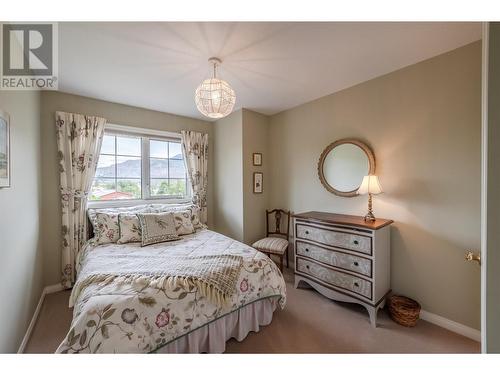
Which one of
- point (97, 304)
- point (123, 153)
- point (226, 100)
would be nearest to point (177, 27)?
point (226, 100)

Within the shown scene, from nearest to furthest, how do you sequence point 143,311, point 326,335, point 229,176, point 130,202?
point 143,311 → point 326,335 → point 130,202 → point 229,176

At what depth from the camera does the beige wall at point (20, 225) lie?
51.1 inches

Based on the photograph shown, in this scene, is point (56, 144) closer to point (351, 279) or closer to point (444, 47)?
point (351, 279)

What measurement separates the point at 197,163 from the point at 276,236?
1781mm

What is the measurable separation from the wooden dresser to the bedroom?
2cm

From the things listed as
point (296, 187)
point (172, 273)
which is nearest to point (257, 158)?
point (296, 187)

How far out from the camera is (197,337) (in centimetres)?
143

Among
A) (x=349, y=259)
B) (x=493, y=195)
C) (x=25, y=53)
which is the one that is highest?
(x=25, y=53)

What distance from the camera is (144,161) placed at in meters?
3.07

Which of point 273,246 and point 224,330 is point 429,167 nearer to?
point 273,246

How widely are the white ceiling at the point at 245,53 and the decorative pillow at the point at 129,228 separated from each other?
4.97 feet

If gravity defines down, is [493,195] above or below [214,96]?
below

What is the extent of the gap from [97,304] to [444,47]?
10.3ft

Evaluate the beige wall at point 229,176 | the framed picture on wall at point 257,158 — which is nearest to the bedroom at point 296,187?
the beige wall at point 229,176
